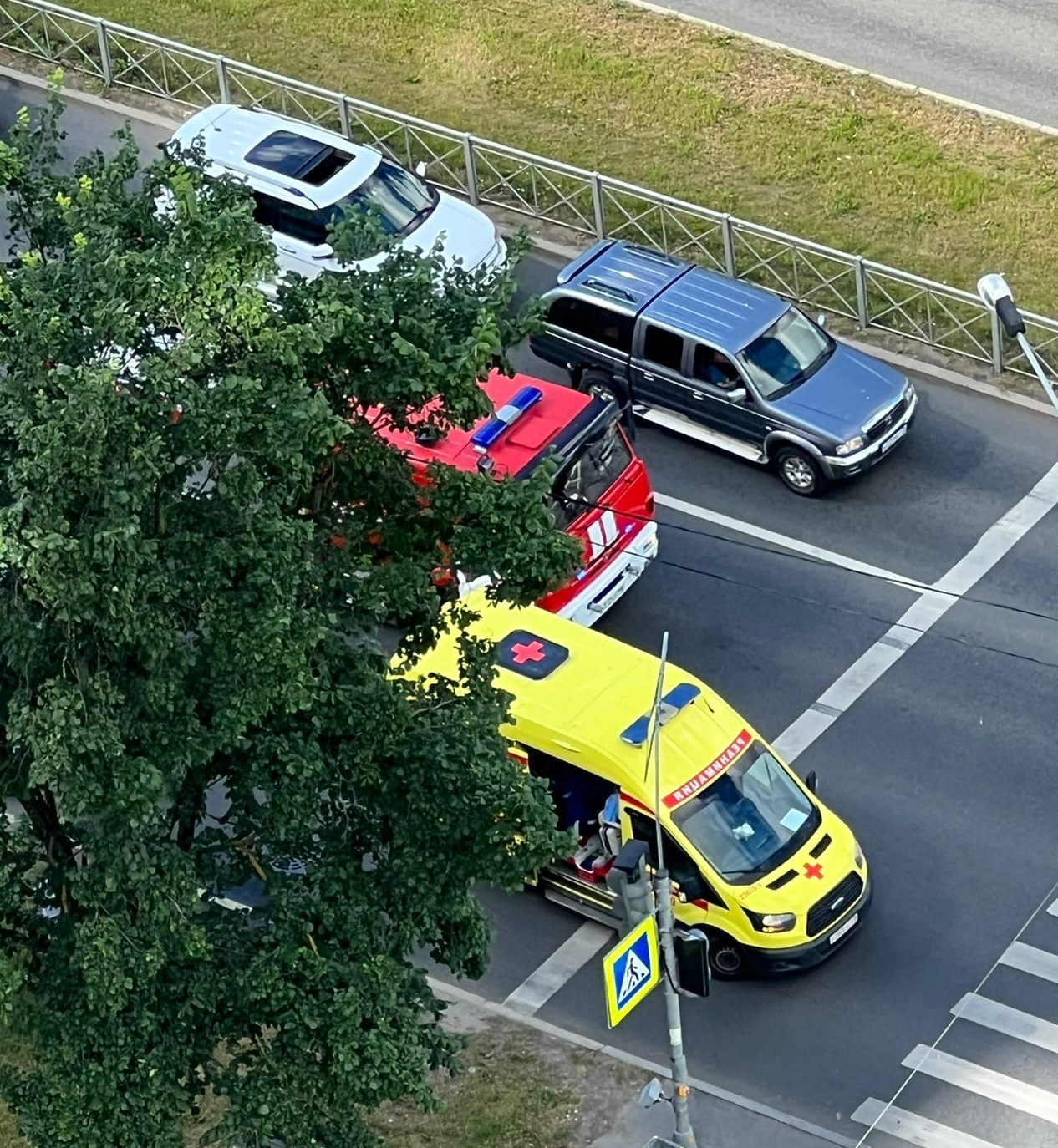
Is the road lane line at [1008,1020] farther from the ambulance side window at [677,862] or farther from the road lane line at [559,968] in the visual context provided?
the road lane line at [559,968]

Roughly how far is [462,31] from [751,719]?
14931mm

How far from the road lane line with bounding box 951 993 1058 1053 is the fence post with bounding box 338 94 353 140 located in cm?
1607

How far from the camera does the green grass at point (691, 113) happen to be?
94.1 ft

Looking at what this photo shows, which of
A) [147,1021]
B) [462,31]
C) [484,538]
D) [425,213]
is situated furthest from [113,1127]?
[462,31]

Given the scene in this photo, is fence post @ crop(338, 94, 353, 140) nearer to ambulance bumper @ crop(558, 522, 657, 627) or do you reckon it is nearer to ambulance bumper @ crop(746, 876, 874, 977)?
ambulance bumper @ crop(558, 522, 657, 627)

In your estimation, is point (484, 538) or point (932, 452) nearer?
point (484, 538)

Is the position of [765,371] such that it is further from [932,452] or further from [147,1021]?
[147,1021]

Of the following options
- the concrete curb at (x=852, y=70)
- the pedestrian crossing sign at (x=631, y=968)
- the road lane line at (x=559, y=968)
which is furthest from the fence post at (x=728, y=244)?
the pedestrian crossing sign at (x=631, y=968)

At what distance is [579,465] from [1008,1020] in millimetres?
7049

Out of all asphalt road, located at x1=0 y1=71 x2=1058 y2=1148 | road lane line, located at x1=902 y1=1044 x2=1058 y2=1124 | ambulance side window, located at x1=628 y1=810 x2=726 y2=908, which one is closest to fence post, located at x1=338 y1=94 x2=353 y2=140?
asphalt road, located at x1=0 y1=71 x2=1058 y2=1148

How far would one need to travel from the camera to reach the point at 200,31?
33250mm

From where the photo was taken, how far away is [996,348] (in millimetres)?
26203

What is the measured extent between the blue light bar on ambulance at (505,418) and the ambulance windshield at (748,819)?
14.9 feet

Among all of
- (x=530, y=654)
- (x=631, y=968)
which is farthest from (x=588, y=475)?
(x=631, y=968)
